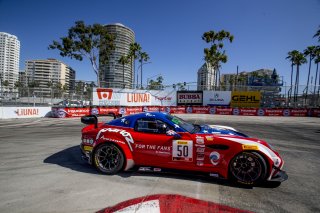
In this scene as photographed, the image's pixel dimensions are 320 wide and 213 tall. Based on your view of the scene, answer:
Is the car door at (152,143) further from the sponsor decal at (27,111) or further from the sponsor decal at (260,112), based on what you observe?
the sponsor decal at (260,112)

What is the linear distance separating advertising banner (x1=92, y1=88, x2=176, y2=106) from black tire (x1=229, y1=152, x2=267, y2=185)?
20882mm

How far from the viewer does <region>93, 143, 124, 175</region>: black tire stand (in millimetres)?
4672

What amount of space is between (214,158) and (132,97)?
72.3 ft

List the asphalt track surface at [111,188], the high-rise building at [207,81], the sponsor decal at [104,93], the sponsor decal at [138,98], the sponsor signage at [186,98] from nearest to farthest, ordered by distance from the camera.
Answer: the asphalt track surface at [111,188] → the sponsor decal at [104,93] → the sponsor decal at [138,98] → the sponsor signage at [186,98] → the high-rise building at [207,81]

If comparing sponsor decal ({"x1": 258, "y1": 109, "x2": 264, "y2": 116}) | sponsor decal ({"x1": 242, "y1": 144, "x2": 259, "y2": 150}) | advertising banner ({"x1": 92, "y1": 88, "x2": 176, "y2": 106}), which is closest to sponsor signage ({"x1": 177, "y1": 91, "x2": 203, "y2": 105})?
advertising banner ({"x1": 92, "y1": 88, "x2": 176, "y2": 106})

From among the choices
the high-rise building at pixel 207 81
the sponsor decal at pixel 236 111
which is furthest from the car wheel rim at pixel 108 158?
the sponsor decal at pixel 236 111

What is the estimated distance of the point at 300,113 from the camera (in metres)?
26.8

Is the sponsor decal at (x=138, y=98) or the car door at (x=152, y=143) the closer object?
the car door at (x=152, y=143)

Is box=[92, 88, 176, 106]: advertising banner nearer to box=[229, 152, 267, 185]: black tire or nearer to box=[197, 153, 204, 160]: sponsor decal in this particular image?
box=[197, 153, 204, 160]: sponsor decal

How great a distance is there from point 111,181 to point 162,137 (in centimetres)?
138

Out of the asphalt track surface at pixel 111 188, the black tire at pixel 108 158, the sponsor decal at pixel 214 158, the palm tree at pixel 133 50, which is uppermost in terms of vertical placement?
the palm tree at pixel 133 50

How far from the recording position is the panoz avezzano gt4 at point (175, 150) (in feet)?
13.4

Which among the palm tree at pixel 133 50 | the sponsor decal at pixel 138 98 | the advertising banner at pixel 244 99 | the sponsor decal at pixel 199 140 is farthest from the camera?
the palm tree at pixel 133 50

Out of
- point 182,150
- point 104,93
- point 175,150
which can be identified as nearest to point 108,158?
point 175,150
